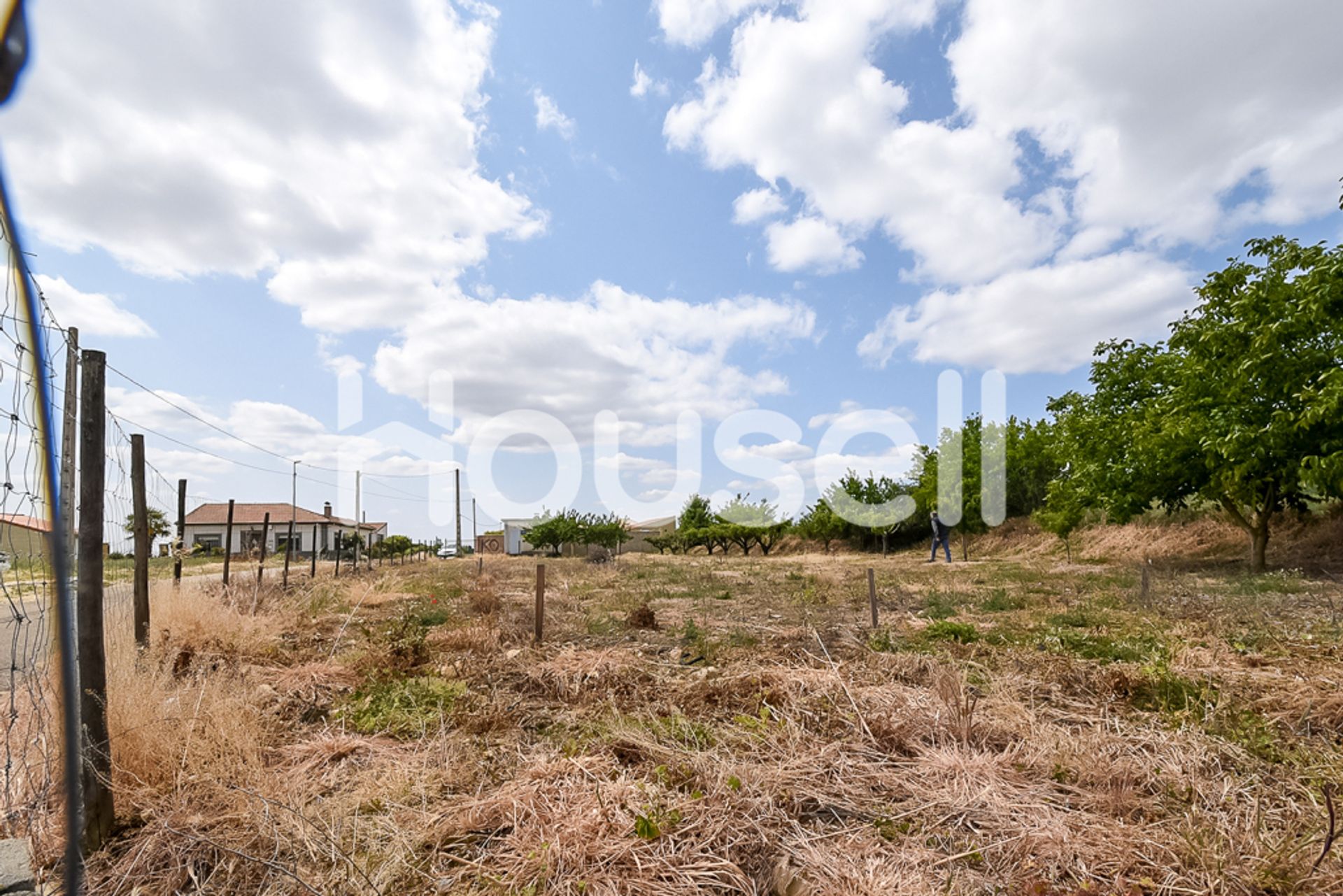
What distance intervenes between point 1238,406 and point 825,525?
1210 inches

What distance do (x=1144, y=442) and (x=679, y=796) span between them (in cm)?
1548

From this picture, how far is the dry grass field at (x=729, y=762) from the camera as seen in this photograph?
8.56ft

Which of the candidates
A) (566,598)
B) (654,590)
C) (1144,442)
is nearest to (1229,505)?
(1144,442)

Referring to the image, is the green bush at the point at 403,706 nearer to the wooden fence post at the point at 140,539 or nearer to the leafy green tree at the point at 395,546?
the wooden fence post at the point at 140,539

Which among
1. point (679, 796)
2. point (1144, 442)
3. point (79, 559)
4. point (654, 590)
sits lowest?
point (654, 590)

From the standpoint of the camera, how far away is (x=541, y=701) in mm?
5047

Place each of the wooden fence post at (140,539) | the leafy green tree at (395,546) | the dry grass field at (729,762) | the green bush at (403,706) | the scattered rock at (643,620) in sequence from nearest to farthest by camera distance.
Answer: the dry grass field at (729,762)
the green bush at (403,706)
the wooden fence post at (140,539)
the scattered rock at (643,620)
the leafy green tree at (395,546)

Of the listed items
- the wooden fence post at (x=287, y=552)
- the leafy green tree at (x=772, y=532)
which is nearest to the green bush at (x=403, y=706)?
the wooden fence post at (x=287, y=552)

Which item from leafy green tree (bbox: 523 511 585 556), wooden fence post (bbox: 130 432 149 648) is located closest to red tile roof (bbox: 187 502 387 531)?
leafy green tree (bbox: 523 511 585 556)

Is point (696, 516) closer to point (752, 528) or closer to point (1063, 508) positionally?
point (752, 528)

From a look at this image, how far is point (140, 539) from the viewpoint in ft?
20.2

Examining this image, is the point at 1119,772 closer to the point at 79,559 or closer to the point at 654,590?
the point at 79,559

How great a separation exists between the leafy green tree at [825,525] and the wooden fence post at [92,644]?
41.0m

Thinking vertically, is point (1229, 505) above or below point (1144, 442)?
below
